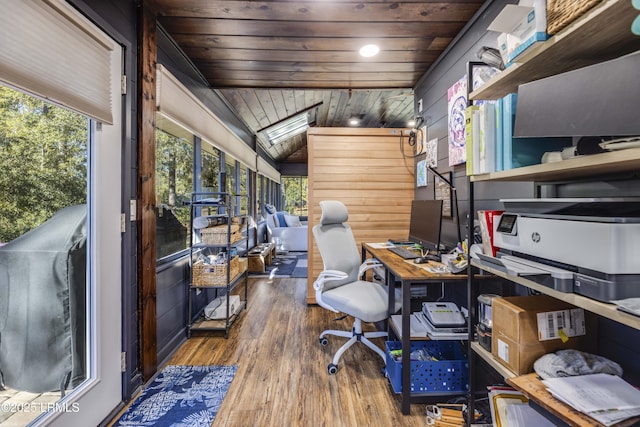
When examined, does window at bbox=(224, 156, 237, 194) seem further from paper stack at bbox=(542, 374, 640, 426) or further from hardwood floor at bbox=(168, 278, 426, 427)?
paper stack at bbox=(542, 374, 640, 426)

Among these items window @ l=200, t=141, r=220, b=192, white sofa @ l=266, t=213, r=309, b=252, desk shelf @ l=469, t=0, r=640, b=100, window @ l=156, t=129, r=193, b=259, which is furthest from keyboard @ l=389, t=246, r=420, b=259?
white sofa @ l=266, t=213, r=309, b=252

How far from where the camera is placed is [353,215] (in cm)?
334

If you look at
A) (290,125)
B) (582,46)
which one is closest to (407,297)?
(582,46)

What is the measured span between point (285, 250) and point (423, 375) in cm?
539

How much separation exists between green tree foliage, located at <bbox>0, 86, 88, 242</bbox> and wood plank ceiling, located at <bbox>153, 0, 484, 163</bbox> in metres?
1.08

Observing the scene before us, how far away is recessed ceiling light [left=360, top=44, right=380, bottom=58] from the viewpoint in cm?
229

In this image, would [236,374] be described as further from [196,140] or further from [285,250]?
[285,250]

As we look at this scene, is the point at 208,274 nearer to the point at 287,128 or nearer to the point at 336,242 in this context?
the point at 336,242

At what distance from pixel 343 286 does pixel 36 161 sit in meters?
1.98

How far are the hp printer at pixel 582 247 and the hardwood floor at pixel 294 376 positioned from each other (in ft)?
3.79

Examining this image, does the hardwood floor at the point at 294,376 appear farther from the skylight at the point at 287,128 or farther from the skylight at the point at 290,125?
the skylight at the point at 287,128

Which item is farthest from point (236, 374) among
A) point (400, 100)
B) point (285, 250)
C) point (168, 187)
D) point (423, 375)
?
point (285, 250)

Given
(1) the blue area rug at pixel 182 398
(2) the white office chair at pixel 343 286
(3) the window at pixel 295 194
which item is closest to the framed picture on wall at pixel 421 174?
(2) the white office chair at pixel 343 286

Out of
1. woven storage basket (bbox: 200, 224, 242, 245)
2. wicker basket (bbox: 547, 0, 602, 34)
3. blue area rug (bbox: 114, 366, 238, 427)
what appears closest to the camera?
wicker basket (bbox: 547, 0, 602, 34)
